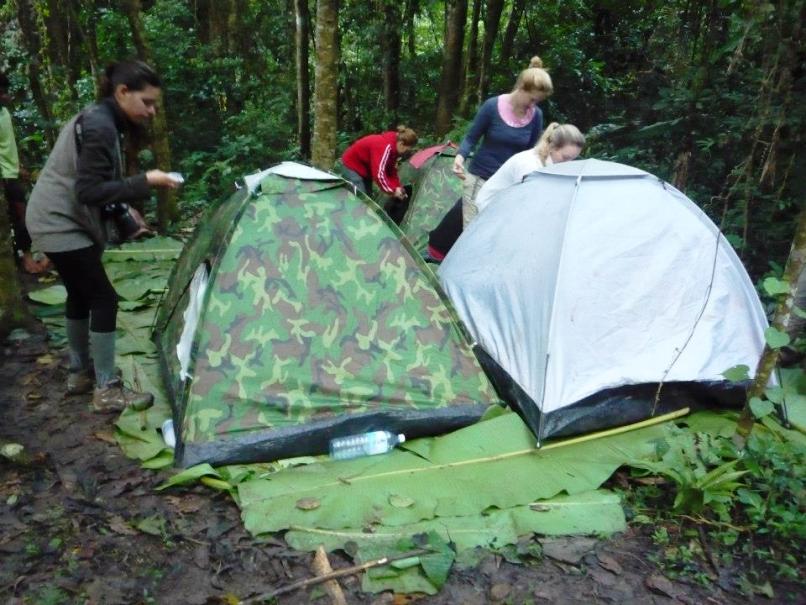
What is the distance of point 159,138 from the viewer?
23.6 feet

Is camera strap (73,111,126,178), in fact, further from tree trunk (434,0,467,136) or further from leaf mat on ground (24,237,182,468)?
tree trunk (434,0,467,136)

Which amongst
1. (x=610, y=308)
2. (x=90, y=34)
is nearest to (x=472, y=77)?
(x=90, y=34)

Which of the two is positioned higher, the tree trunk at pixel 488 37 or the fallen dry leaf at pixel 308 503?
the tree trunk at pixel 488 37

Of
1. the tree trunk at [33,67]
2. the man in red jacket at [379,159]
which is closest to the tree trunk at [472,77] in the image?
the man in red jacket at [379,159]

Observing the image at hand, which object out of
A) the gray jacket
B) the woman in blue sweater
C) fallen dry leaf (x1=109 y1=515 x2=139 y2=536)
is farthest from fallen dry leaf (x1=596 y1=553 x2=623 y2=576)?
the woman in blue sweater

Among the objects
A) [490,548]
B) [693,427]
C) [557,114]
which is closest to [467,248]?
[693,427]

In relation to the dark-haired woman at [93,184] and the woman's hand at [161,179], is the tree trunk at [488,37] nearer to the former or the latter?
the dark-haired woman at [93,184]

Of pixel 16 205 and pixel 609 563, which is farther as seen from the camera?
pixel 16 205

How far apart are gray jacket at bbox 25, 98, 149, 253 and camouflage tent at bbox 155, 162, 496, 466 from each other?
597 millimetres

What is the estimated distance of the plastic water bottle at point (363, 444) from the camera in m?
3.24

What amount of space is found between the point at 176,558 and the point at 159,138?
579cm

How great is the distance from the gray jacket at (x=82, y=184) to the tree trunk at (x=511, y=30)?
31.7 ft

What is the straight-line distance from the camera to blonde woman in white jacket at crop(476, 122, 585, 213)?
13.8 ft

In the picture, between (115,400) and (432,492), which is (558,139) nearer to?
(432,492)
